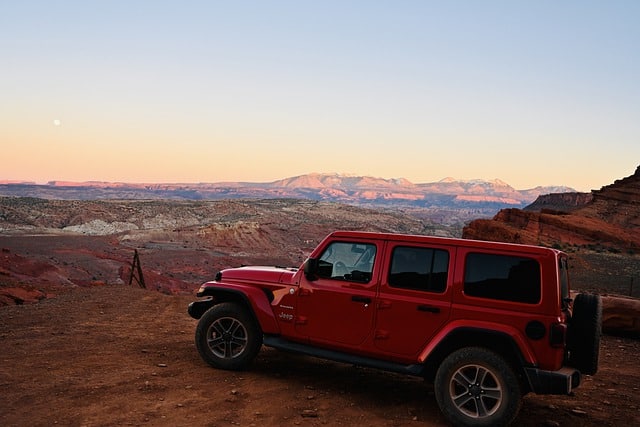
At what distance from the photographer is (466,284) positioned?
6.18 m

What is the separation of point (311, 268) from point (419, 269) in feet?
4.63

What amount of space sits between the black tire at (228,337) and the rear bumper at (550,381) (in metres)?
3.65

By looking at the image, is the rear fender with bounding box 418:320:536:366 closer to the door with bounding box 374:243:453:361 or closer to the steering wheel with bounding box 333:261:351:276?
the door with bounding box 374:243:453:361

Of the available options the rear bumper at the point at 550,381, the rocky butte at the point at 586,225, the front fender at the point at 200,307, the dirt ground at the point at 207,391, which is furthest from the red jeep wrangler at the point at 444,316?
the rocky butte at the point at 586,225

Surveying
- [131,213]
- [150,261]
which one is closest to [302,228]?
[131,213]

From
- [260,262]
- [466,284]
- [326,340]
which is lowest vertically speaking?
[260,262]

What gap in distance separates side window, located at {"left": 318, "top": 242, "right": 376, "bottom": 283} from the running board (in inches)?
37.5

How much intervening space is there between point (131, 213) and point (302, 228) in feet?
106

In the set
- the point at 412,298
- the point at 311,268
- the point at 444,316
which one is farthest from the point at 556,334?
the point at 311,268

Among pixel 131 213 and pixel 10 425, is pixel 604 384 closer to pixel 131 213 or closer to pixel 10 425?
pixel 10 425

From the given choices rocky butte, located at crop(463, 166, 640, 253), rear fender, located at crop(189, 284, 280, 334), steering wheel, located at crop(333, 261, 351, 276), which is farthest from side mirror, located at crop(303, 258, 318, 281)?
rocky butte, located at crop(463, 166, 640, 253)

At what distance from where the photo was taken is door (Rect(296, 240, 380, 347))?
672 centimetres

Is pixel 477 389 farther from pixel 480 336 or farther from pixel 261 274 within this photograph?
pixel 261 274

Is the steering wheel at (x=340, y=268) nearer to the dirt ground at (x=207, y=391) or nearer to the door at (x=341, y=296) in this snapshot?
the door at (x=341, y=296)
